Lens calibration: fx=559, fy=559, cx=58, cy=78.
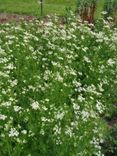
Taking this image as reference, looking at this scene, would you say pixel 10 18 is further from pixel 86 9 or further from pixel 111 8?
pixel 111 8

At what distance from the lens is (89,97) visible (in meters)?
11.5

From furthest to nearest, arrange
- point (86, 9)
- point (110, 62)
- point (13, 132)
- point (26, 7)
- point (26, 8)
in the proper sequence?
point (26, 7) < point (26, 8) < point (86, 9) < point (110, 62) < point (13, 132)

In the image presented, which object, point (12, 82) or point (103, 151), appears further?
point (103, 151)

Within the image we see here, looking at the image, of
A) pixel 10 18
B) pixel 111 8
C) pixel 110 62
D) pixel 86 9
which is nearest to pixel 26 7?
pixel 10 18

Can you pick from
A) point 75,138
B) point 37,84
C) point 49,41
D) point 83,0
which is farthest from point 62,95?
point 83,0

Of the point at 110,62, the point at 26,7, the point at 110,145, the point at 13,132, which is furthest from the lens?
the point at 26,7

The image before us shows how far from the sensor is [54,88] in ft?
38.0

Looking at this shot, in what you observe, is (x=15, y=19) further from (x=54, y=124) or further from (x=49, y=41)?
(x=54, y=124)

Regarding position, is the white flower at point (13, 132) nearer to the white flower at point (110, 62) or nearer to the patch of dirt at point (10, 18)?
the white flower at point (110, 62)

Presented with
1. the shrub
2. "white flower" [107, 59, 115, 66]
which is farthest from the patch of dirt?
"white flower" [107, 59, 115, 66]

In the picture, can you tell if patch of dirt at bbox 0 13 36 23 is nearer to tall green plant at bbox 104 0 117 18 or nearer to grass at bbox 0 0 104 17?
grass at bbox 0 0 104 17

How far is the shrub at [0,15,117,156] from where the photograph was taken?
32.1 ft

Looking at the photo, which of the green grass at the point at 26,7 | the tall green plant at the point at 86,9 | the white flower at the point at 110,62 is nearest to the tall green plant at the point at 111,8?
the tall green plant at the point at 86,9

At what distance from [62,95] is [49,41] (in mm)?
3701
